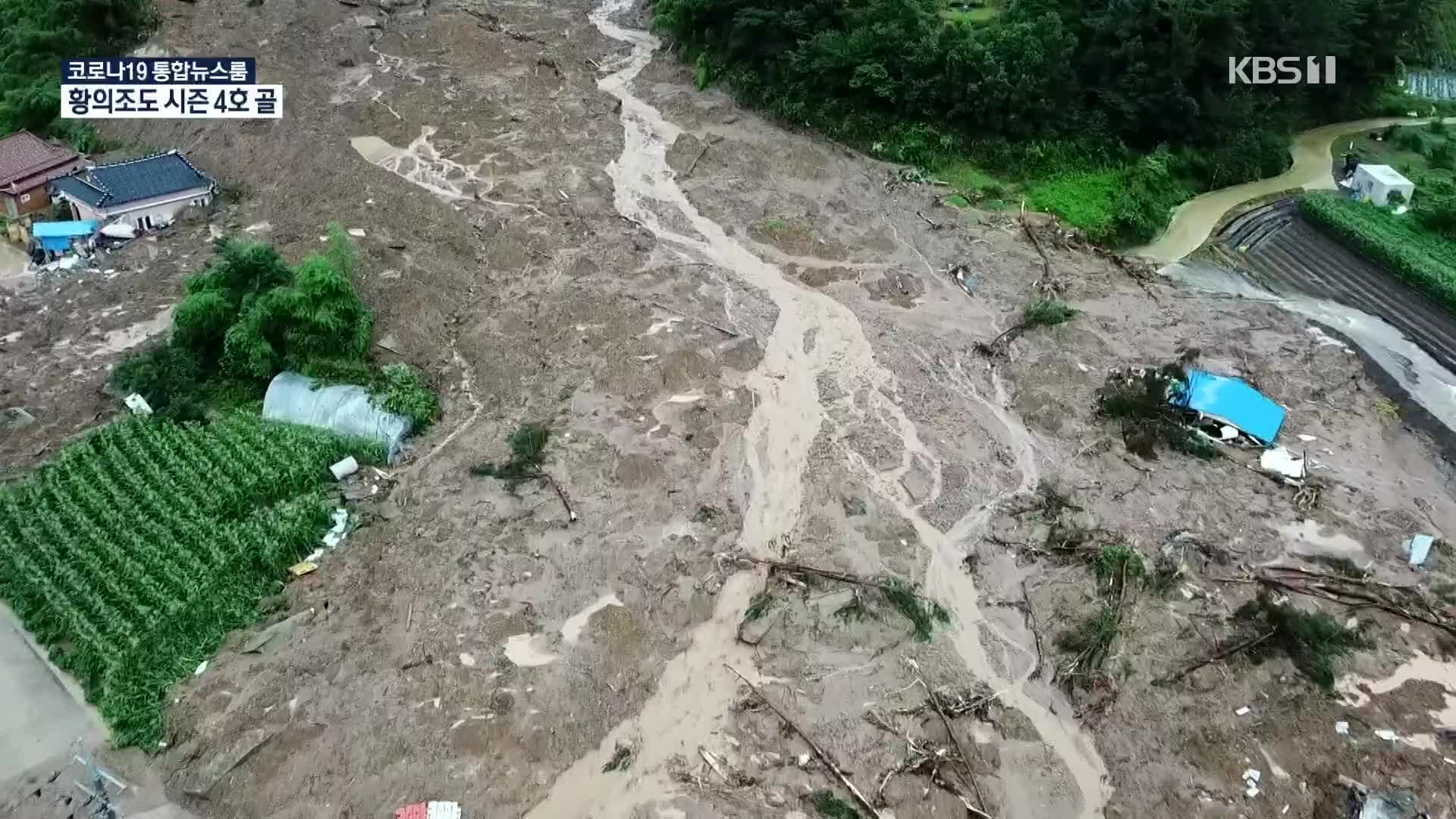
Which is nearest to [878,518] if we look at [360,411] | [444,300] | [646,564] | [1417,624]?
[646,564]

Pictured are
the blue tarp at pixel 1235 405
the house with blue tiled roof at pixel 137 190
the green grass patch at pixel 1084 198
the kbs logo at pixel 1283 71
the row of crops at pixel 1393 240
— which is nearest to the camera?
the blue tarp at pixel 1235 405

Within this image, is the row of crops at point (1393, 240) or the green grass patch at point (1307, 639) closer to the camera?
the green grass patch at point (1307, 639)

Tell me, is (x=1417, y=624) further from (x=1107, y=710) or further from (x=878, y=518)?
(x=878, y=518)

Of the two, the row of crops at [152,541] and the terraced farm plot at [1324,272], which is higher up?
the row of crops at [152,541]

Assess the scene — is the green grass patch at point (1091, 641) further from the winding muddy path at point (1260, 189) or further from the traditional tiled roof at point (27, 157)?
the traditional tiled roof at point (27, 157)

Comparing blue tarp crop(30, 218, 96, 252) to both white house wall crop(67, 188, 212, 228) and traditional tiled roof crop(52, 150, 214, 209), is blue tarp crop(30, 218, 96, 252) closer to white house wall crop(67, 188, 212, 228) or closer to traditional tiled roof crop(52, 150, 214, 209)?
white house wall crop(67, 188, 212, 228)

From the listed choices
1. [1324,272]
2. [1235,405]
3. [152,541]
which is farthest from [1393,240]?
[152,541]

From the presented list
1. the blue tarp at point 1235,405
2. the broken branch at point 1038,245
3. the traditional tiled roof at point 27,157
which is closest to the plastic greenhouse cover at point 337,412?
the traditional tiled roof at point 27,157
